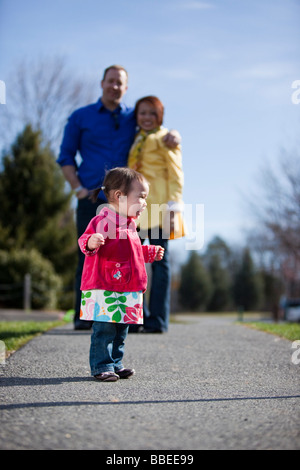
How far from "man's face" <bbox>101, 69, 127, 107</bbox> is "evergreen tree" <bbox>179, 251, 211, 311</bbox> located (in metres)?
49.2

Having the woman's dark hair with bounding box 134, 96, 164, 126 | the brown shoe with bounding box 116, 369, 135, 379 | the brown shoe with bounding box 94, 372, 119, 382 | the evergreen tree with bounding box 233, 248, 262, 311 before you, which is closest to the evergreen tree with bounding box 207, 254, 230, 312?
the evergreen tree with bounding box 233, 248, 262, 311

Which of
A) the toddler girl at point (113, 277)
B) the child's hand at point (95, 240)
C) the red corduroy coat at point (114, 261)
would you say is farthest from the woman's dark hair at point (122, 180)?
the child's hand at point (95, 240)

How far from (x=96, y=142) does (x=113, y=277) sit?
7.14 ft

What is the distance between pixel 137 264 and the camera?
305 centimetres

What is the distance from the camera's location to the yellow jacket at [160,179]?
15.5 feet

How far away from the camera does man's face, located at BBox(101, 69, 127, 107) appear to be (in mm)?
4785

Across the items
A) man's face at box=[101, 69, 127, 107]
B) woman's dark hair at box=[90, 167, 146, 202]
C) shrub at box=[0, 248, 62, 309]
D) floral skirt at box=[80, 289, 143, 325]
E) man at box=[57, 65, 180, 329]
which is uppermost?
man's face at box=[101, 69, 127, 107]

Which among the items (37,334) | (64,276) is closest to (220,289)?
(64,276)

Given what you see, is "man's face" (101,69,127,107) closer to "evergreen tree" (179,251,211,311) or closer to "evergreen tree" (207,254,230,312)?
"evergreen tree" (179,251,211,311)

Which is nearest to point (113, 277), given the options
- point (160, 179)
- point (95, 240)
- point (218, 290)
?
point (95, 240)

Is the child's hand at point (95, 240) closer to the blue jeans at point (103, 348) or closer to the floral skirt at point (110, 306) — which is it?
the floral skirt at point (110, 306)

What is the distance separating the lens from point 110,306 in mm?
3014

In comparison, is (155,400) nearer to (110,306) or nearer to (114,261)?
(110,306)

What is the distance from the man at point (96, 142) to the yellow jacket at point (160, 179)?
20cm
